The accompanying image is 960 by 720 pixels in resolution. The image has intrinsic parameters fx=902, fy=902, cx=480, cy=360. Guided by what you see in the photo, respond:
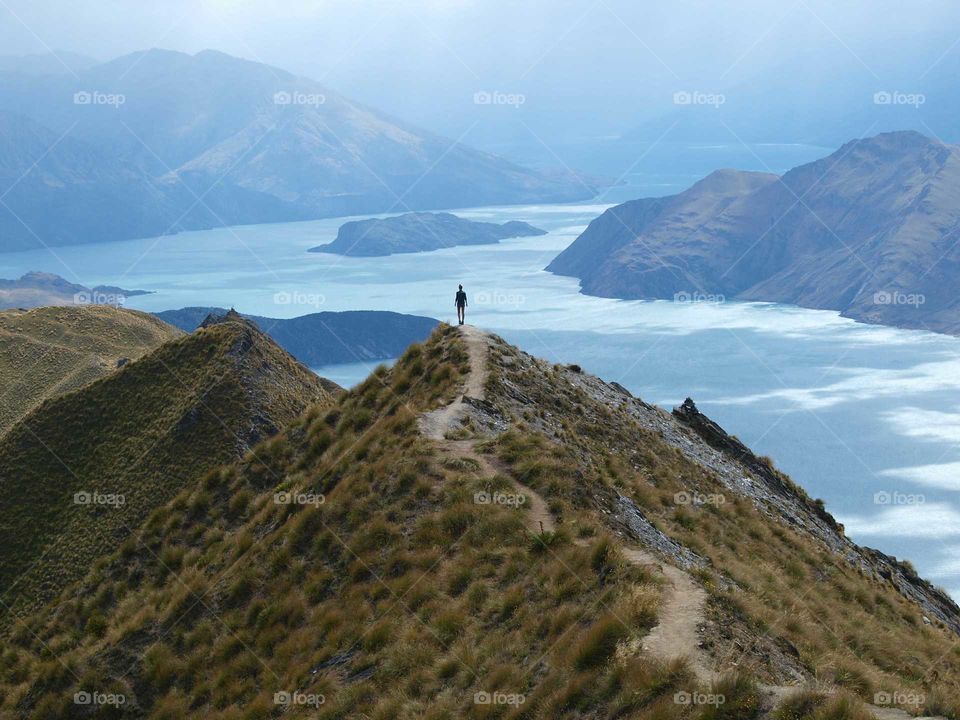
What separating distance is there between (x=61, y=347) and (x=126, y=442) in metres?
39.2

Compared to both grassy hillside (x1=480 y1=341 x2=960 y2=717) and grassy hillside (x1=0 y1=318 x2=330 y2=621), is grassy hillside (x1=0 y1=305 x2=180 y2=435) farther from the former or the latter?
grassy hillside (x1=480 y1=341 x2=960 y2=717)

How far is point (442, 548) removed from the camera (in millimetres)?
25891

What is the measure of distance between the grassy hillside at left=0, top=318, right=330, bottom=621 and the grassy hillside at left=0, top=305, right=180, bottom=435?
19250 millimetres

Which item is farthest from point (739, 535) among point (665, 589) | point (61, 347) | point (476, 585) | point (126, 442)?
point (61, 347)

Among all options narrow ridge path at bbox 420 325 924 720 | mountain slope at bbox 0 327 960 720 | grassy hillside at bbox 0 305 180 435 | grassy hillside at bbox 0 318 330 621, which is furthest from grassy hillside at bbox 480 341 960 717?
grassy hillside at bbox 0 305 180 435

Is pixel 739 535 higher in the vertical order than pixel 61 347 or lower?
lower

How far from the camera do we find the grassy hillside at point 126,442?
45.0m

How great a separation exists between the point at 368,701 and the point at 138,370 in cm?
4086

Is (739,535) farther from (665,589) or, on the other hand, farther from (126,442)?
(126,442)

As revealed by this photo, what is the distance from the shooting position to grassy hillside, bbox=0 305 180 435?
2982 inches

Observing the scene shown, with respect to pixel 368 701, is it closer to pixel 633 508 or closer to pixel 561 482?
pixel 561 482

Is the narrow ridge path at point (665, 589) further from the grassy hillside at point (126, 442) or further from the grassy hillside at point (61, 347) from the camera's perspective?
the grassy hillside at point (61, 347)

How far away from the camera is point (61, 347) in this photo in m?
84.3

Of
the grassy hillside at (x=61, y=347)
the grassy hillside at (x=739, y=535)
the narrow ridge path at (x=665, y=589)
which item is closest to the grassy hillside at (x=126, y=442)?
the grassy hillside at (x=739, y=535)
